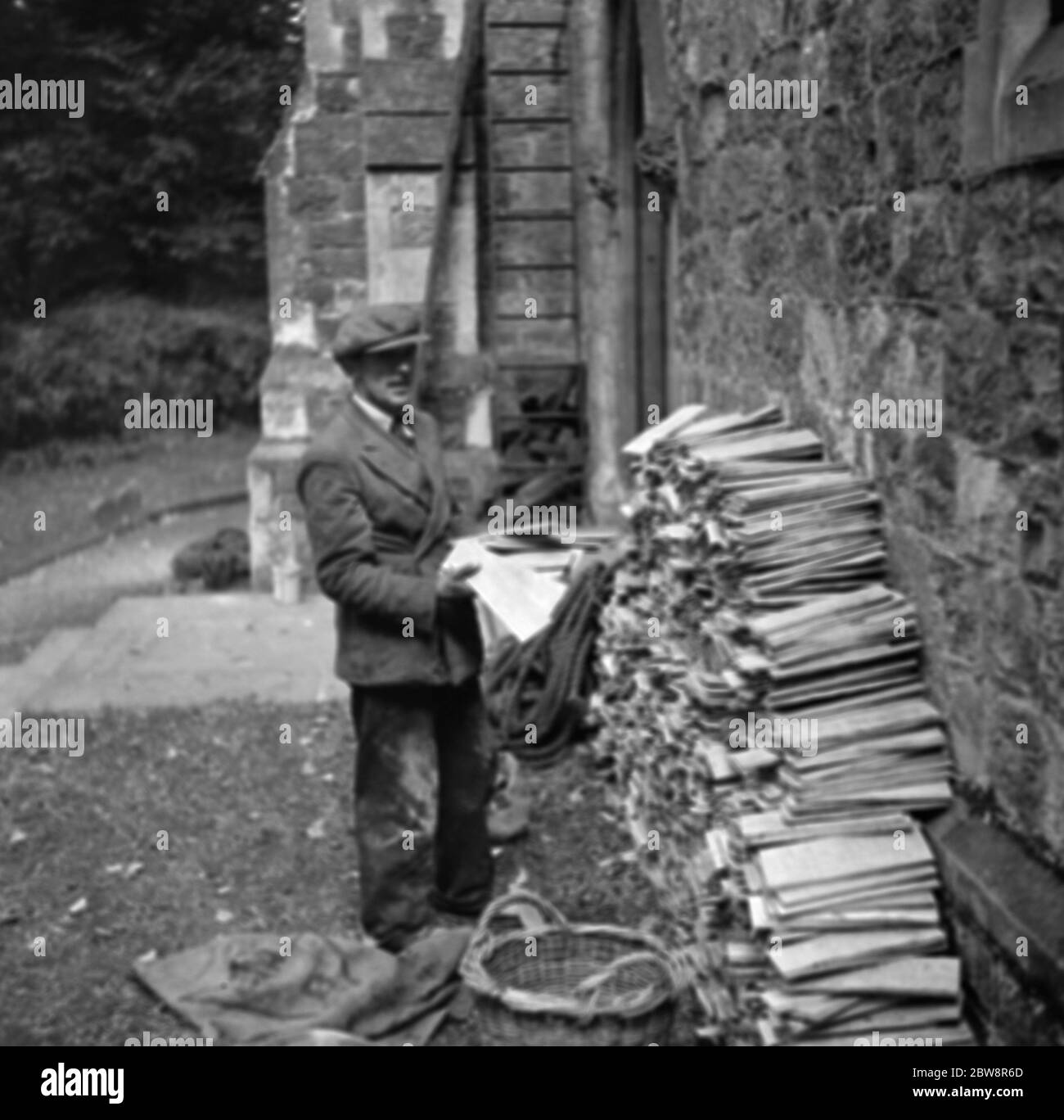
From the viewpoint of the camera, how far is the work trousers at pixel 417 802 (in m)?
5.84

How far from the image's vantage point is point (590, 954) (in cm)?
535

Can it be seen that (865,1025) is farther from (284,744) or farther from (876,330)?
(284,744)

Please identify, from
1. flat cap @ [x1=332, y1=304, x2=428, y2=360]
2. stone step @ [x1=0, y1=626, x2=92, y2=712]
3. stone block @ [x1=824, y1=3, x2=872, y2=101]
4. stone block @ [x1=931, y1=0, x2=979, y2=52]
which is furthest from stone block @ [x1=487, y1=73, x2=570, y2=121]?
stone block @ [x1=931, y1=0, x2=979, y2=52]

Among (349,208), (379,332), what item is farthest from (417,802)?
(349,208)

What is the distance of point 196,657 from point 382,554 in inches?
187

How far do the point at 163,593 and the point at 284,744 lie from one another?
4666 mm

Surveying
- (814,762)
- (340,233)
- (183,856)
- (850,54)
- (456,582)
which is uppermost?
(340,233)

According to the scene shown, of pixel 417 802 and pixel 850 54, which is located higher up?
pixel 850 54

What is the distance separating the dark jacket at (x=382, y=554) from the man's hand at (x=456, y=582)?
3cm

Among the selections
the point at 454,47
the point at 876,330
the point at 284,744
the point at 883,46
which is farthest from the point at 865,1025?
the point at 454,47

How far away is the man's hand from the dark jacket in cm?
3

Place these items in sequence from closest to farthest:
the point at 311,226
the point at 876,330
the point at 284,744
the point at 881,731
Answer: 1. the point at 881,731
2. the point at 876,330
3. the point at 284,744
4. the point at 311,226

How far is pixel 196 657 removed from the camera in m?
10.2

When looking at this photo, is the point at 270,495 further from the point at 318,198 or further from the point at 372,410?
the point at 372,410
